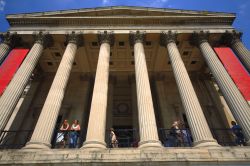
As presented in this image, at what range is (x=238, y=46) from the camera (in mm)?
16250

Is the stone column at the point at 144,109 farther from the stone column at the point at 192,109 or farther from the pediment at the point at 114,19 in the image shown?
the pediment at the point at 114,19

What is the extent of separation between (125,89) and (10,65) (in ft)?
37.0

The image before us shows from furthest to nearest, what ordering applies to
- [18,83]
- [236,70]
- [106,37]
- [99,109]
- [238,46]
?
[106,37] < [238,46] < [236,70] < [18,83] < [99,109]

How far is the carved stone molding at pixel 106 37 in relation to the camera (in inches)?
651

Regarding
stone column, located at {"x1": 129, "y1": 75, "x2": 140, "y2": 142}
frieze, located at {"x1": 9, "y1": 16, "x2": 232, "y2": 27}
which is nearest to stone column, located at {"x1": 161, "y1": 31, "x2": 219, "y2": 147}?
frieze, located at {"x1": 9, "y1": 16, "x2": 232, "y2": 27}

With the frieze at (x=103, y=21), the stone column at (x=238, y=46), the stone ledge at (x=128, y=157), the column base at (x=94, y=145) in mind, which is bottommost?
the stone ledge at (x=128, y=157)

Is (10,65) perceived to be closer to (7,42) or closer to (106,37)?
(7,42)

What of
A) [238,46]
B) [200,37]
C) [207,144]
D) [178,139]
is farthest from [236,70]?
[207,144]

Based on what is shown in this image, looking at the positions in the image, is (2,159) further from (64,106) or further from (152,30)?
(152,30)

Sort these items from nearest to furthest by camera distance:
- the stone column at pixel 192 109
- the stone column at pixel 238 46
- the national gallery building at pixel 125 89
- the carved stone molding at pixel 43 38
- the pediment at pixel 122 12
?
the national gallery building at pixel 125 89
the stone column at pixel 192 109
the stone column at pixel 238 46
the carved stone molding at pixel 43 38
the pediment at pixel 122 12

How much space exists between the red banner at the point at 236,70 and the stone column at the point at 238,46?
0.46 meters

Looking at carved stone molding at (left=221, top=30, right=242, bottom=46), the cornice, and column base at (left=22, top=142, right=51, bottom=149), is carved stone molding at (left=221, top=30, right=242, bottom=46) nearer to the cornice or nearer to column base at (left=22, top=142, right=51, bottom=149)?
the cornice

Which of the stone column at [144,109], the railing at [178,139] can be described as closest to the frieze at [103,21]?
the stone column at [144,109]

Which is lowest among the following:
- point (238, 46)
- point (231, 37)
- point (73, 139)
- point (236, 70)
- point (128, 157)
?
point (128, 157)
